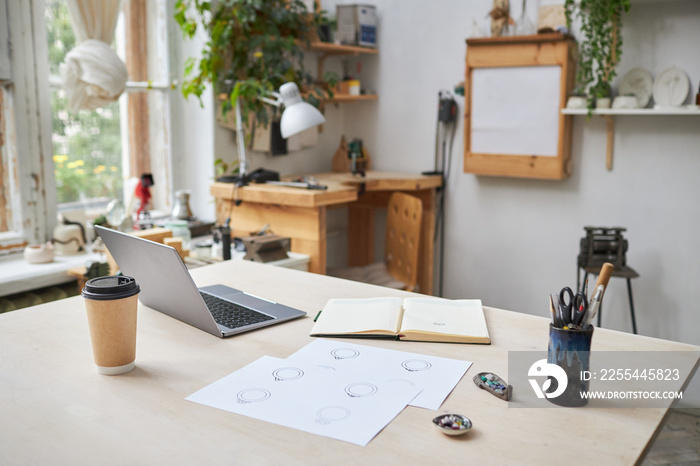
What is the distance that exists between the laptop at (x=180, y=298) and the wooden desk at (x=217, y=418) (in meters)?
0.04

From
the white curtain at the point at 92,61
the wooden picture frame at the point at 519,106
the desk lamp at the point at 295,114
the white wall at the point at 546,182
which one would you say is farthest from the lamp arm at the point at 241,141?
the wooden picture frame at the point at 519,106

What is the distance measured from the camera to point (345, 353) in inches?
45.2

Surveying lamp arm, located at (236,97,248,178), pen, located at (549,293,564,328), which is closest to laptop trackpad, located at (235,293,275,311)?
pen, located at (549,293,564,328)

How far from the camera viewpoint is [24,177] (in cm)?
268

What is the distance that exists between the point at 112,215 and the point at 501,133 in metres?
1.95

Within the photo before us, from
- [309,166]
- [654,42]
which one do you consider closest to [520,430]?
[654,42]

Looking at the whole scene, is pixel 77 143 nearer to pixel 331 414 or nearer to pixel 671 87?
pixel 331 414

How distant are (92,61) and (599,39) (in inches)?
89.1

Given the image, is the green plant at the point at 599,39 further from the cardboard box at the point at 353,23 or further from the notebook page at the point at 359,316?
the notebook page at the point at 359,316

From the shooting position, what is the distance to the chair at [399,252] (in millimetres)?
3135

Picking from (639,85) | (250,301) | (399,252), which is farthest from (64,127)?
(639,85)

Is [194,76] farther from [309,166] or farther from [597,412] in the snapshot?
[597,412]

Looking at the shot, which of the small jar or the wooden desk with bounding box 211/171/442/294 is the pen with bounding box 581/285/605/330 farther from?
the small jar

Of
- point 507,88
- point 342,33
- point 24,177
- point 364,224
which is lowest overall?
point 364,224
